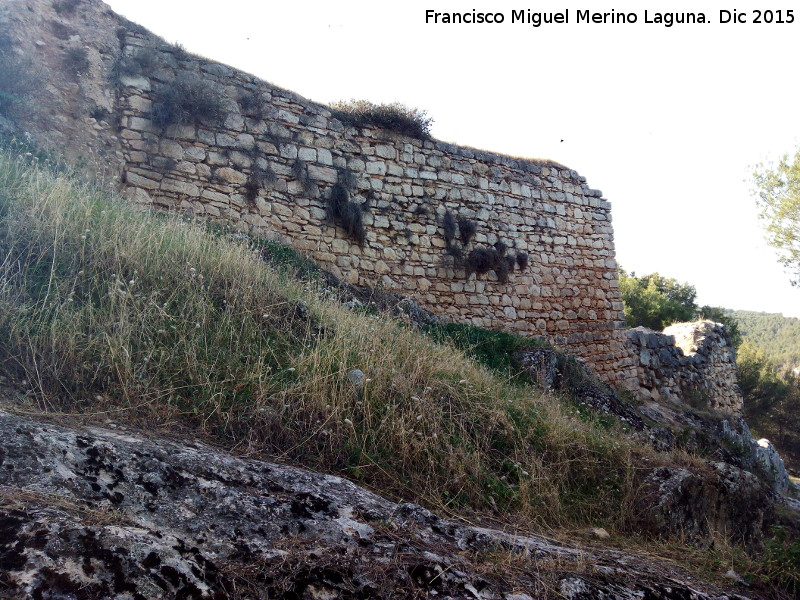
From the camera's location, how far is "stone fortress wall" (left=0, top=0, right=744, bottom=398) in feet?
27.3

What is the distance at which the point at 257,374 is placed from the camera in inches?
157

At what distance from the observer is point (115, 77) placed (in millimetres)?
8516

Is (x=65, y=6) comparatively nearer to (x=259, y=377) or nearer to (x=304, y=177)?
(x=304, y=177)

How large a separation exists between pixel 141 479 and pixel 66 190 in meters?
3.68

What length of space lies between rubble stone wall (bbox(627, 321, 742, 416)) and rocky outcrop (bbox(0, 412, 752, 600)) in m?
10.8

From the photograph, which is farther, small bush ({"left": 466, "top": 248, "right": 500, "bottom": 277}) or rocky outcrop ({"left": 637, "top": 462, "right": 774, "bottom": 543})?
small bush ({"left": 466, "top": 248, "right": 500, "bottom": 277})

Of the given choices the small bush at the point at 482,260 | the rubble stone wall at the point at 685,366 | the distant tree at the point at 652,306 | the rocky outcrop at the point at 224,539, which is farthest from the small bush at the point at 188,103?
the distant tree at the point at 652,306

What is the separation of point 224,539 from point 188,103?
7.98 meters

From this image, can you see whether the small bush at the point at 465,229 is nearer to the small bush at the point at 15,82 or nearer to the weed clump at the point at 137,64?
the weed clump at the point at 137,64

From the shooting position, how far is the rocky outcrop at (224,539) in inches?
67.9

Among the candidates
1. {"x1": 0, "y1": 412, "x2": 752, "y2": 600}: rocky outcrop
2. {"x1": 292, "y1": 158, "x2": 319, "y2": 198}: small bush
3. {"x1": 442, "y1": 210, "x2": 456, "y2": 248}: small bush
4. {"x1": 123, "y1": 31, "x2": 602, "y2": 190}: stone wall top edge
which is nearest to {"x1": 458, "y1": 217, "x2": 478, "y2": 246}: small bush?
{"x1": 442, "y1": 210, "x2": 456, "y2": 248}: small bush

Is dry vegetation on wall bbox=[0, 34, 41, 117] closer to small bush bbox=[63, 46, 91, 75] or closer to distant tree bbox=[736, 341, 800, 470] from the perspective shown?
small bush bbox=[63, 46, 91, 75]

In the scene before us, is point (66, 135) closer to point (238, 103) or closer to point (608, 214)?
point (238, 103)

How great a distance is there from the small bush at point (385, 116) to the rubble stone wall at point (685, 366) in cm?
644
